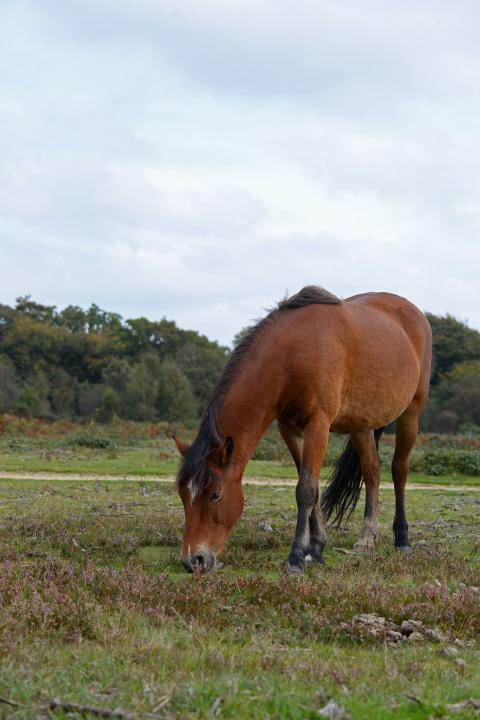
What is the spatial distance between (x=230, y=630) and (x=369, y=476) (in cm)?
541

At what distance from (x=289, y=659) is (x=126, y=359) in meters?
60.6

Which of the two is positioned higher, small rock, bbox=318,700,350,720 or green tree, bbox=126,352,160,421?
green tree, bbox=126,352,160,421

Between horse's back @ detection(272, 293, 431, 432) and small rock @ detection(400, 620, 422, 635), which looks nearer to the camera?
small rock @ detection(400, 620, 422, 635)

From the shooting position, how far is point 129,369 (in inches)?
2256

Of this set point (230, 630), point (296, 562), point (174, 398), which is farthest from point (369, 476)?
point (174, 398)

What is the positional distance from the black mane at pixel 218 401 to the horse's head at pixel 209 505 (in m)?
0.01

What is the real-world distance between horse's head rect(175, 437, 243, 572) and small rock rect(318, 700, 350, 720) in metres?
3.55

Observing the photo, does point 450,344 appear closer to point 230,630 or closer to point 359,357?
point 359,357

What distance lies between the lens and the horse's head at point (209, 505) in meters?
7.18

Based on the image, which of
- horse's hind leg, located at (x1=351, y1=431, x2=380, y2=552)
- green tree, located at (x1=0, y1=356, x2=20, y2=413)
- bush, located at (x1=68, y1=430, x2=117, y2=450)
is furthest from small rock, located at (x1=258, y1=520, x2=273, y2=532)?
green tree, located at (x1=0, y1=356, x2=20, y2=413)

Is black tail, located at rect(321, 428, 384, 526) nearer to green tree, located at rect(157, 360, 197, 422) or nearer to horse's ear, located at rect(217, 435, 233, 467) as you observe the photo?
horse's ear, located at rect(217, 435, 233, 467)

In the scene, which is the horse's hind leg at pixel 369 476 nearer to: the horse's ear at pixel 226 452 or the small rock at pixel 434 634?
the horse's ear at pixel 226 452

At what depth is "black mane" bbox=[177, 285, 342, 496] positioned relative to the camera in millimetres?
7391

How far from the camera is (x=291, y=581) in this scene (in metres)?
6.39
